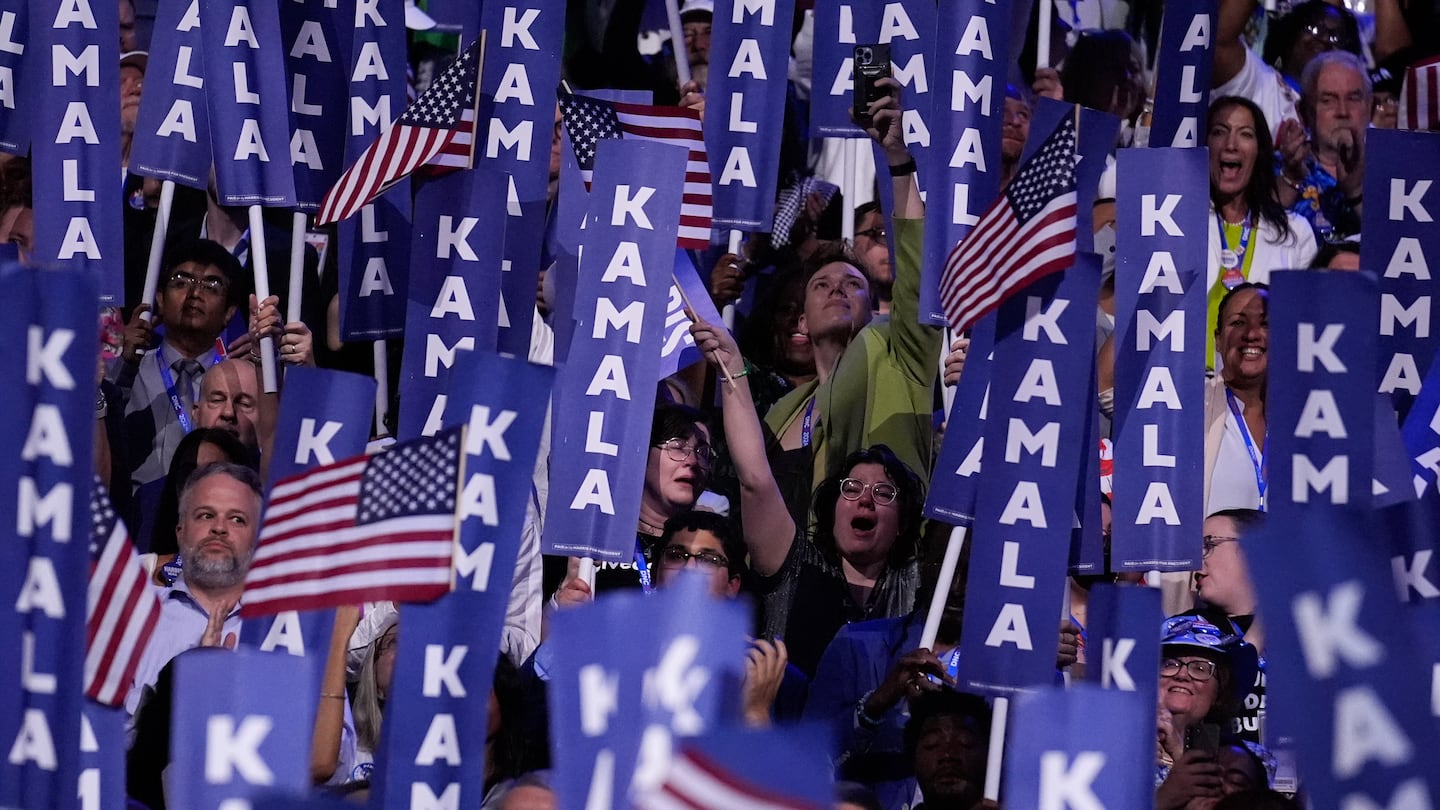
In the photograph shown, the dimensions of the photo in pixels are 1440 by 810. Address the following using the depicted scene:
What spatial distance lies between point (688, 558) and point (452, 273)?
98 cm

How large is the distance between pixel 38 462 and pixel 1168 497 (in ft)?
9.17

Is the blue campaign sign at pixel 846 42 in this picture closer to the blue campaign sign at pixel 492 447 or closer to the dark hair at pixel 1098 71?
the dark hair at pixel 1098 71

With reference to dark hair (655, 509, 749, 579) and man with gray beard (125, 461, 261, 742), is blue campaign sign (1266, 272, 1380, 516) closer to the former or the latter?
dark hair (655, 509, 749, 579)

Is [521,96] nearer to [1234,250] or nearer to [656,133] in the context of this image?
[656,133]

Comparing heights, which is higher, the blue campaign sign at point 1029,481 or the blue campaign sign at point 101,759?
the blue campaign sign at point 1029,481

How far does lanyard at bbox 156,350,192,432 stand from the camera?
6953 millimetres

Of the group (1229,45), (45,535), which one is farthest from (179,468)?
(1229,45)

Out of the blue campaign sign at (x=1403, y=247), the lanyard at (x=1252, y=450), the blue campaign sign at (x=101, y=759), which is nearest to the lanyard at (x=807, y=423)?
the lanyard at (x=1252, y=450)

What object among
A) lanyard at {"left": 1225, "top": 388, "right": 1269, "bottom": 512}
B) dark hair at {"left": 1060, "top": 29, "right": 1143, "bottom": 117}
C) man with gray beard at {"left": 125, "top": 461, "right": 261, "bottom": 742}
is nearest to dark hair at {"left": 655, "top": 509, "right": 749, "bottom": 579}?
man with gray beard at {"left": 125, "top": 461, "right": 261, "bottom": 742}

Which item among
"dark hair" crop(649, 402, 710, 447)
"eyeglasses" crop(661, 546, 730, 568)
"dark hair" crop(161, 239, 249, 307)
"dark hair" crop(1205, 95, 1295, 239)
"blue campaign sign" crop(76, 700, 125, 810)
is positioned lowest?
"blue campaign sign" crop(76, 700, 125, 810)

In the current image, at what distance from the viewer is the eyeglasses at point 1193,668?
561 cm

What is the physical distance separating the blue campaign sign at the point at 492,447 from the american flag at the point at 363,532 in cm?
13

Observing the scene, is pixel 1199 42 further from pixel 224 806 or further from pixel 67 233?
pixel 224 806

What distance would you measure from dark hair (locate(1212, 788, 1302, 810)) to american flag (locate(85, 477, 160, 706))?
2099 mm
